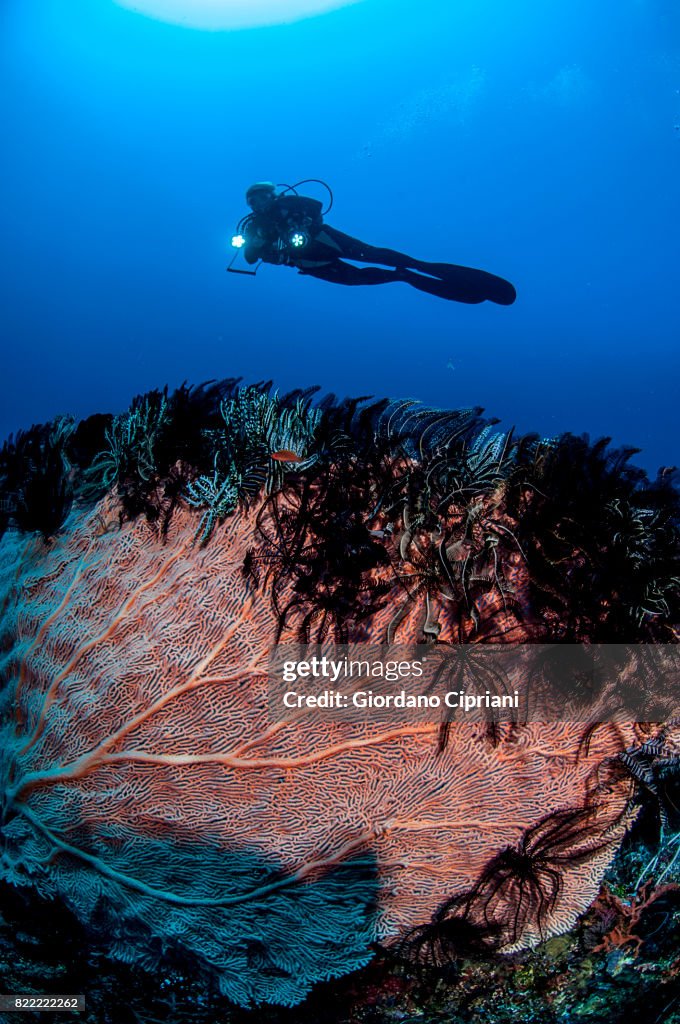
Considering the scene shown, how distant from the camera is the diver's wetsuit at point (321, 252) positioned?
1274cm

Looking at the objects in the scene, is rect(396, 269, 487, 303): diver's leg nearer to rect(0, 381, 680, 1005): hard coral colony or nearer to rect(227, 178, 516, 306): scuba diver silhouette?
rect(227, 178, 516, 306): scuba diver silhouette

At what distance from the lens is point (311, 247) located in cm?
1302

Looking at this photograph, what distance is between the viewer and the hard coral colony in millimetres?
2125

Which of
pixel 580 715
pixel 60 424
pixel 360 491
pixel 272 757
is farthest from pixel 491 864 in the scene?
pixel 60 424

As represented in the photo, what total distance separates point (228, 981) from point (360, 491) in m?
2.23

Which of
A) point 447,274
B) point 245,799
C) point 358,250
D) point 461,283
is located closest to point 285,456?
point 245,799

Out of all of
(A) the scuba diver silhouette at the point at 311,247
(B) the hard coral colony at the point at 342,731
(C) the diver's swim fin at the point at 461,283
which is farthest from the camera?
(C) the diver's swim fin at the point at 461,283

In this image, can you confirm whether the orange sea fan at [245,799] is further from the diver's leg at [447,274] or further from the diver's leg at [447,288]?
the diver's leg at [447,288]

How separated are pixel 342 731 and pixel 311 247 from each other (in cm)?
1325

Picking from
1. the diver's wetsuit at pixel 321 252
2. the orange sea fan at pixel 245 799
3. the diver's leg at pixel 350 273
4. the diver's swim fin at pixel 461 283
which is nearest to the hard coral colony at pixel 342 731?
the orange sea fan at pixel 245 799

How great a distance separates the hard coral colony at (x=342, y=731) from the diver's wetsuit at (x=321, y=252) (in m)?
11.6

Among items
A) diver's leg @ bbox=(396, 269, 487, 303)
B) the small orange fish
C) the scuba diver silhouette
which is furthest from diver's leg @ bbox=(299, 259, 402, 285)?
the small orange fish

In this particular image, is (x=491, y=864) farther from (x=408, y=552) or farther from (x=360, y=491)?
(x=360, y=491)

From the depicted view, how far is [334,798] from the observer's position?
2125mm
